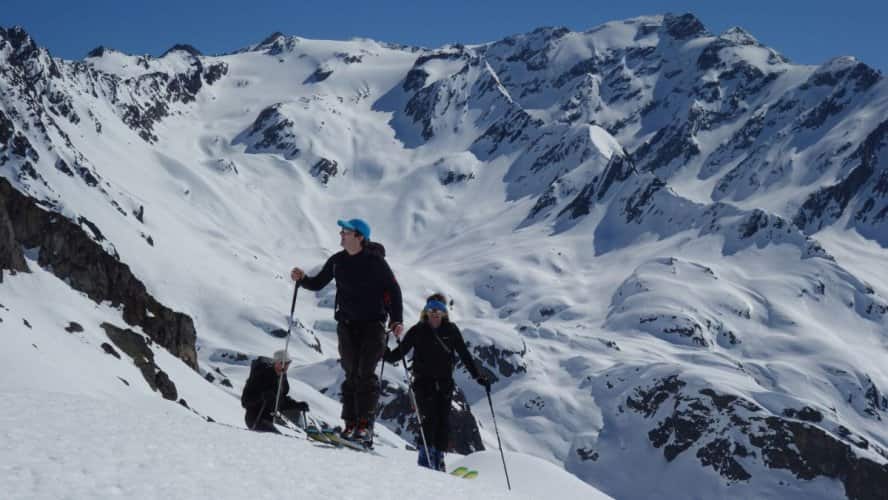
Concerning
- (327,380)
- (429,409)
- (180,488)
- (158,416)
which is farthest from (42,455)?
(327,380)

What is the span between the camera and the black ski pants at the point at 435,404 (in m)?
14.0

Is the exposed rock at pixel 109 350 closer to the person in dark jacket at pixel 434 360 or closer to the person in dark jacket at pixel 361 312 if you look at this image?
the person in dark jacket at pixel 434 360

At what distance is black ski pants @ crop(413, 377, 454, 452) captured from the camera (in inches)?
550

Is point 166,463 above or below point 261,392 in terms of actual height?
below

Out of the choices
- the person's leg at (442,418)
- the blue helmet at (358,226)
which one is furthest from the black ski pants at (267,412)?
the blue helmet at (358,226)

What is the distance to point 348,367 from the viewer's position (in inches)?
509

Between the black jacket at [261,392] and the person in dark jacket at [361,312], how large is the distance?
3388 mm

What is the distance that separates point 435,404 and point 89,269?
277 feet

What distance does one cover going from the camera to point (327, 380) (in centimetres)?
17500

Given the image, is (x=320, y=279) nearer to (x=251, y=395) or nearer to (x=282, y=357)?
(x=282, y=357)

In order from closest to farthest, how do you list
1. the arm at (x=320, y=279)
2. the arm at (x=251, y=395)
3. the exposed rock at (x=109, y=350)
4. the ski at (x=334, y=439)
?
the ski at (x=334, y=439), the arm at (x=320, y=279), the arm at (x=251, y=395), the exposed rock at (x=109, y=350)

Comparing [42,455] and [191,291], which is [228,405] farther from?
[191,291]

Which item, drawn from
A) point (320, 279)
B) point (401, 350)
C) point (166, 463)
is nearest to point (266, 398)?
point (401, 350)

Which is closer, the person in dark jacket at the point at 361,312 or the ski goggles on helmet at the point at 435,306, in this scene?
the person in dark jacket at the point at 361,312
